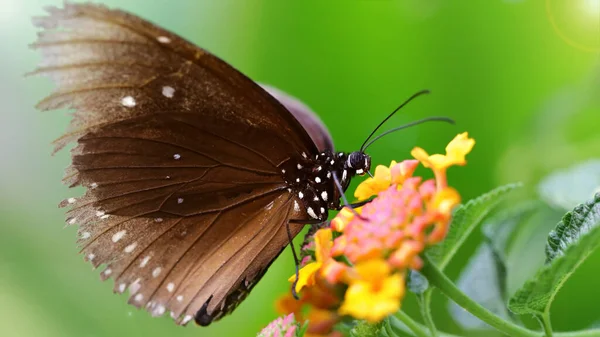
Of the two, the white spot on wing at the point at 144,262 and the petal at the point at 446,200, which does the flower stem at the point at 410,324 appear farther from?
the white spot on wing at the point at 144,262

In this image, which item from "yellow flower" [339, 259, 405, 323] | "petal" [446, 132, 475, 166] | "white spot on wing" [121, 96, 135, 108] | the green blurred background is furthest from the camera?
the green blurred background

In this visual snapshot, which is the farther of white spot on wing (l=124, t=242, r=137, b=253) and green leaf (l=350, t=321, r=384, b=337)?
white spot on wing (l=124, t=242, r=137, b=253)

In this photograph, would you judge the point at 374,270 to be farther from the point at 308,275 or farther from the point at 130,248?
the point at 130,248

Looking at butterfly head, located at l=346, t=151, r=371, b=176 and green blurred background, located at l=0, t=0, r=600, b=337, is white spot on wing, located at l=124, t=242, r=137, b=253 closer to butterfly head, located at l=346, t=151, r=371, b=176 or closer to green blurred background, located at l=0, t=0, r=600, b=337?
butterfly head, located at l=346, t=151, r=371, b=176

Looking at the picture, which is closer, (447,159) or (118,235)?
(447,159)

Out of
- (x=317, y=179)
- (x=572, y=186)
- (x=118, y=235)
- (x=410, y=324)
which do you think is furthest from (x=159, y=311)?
(x=572, y=186)

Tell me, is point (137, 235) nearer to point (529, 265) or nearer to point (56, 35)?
point (56, 35)

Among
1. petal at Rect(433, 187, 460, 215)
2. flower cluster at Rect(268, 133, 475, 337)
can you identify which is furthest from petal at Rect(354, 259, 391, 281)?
petal at Rect(433, 187, 460, 215)

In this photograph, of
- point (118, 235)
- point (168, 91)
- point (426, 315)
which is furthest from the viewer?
point (118, 235)
